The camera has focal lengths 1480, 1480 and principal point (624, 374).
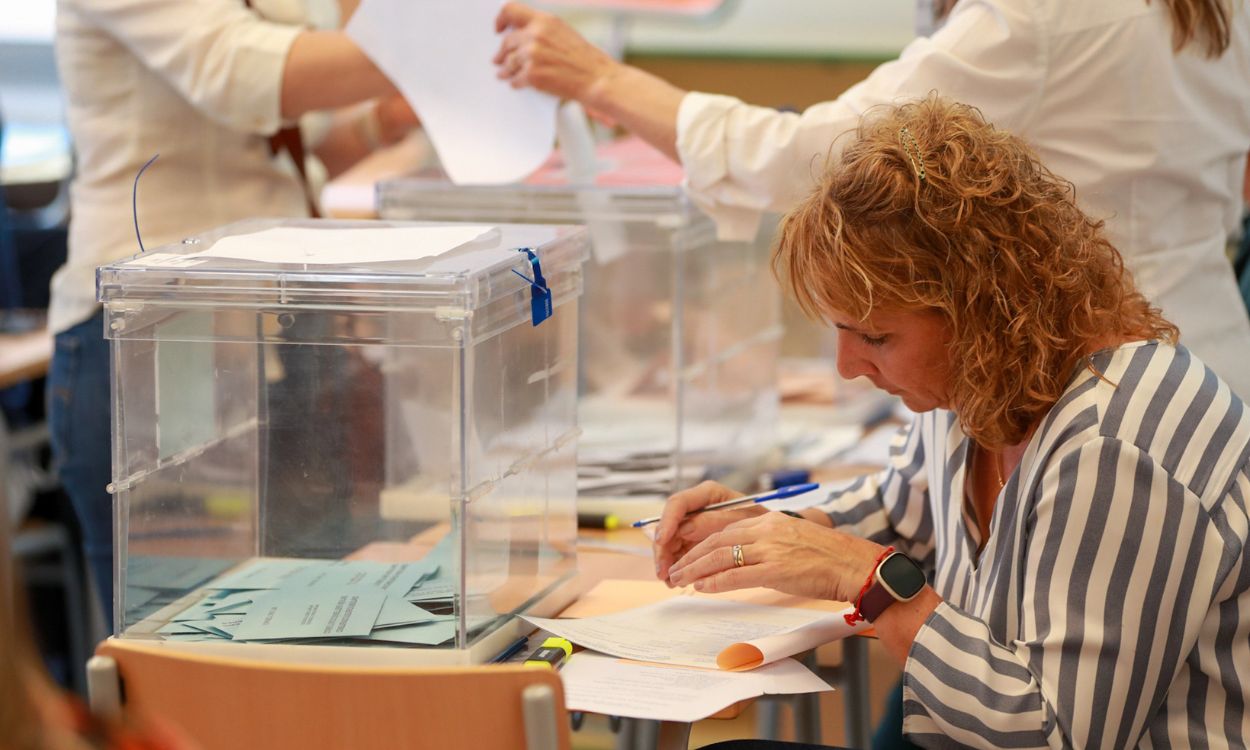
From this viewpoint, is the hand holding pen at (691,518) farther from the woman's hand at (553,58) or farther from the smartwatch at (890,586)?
the woman's hand at (553,58)

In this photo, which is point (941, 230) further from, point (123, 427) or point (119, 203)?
point (119, 203)

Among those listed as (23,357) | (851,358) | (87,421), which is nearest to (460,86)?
(87,421)

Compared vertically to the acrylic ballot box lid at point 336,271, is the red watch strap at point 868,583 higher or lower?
lower

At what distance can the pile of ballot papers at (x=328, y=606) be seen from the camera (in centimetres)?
145

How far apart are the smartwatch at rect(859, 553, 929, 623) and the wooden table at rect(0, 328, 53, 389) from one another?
6.79 ft

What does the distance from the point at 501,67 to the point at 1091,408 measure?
100 centimetres

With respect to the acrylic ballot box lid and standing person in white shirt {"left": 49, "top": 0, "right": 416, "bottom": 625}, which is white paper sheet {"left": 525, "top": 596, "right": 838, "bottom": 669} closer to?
the acrylic ballot box lid

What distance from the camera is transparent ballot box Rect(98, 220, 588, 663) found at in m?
1.45

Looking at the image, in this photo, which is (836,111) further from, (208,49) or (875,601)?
(208,49)

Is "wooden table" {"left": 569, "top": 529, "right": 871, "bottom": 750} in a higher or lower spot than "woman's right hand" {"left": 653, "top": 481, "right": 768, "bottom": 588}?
lower

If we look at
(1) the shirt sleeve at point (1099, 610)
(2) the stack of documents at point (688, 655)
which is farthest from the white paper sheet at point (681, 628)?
(1) the shirt sleeve at point (1099, 610)

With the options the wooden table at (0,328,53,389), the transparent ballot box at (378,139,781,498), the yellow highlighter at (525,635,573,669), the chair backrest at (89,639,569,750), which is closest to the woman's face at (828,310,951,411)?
the yellow highlighter at (525,635,573,669)

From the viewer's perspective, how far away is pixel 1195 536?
4.18 ft

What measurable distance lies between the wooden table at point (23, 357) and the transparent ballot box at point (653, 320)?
1222 millimetres
